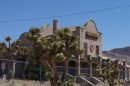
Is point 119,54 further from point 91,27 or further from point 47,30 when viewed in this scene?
point 47,30

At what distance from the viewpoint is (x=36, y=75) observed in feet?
141

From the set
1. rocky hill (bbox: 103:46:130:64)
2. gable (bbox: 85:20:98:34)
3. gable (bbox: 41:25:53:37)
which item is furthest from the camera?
rocky hill (bbox: 103:46:130:64)

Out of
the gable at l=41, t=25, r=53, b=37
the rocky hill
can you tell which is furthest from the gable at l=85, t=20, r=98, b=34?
the rocky hill

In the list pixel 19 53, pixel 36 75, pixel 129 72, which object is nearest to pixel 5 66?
pixel 19 53

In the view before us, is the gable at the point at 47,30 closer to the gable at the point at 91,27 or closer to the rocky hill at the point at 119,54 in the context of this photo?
the gable at the point at 91,27

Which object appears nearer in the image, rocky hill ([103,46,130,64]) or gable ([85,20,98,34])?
gable ([85,20,98,34])

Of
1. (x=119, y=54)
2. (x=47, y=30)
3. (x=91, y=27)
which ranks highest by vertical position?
(x=91, y=27)

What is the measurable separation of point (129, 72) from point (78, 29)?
18.6m

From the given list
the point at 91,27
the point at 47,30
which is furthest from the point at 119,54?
the point at 47,30

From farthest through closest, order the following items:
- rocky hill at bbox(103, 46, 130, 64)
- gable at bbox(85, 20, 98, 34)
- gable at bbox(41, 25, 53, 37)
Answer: rocky hill at bbox(103, 46, 130, 64) < gable at bbox(85, 20, 98, 34) < gable at bbox(41, 25, 53, 37)

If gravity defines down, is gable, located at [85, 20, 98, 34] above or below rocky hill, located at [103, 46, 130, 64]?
above

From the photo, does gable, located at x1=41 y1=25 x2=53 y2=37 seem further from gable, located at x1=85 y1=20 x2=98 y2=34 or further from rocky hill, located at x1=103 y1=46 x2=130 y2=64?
rocky hill, located at x1=103 y1=46 x2=130 y2=64

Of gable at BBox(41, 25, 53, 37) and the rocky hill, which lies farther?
the rocky hill

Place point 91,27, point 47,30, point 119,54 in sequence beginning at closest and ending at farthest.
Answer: point 47,30 → point 91,27 → point 119,54
